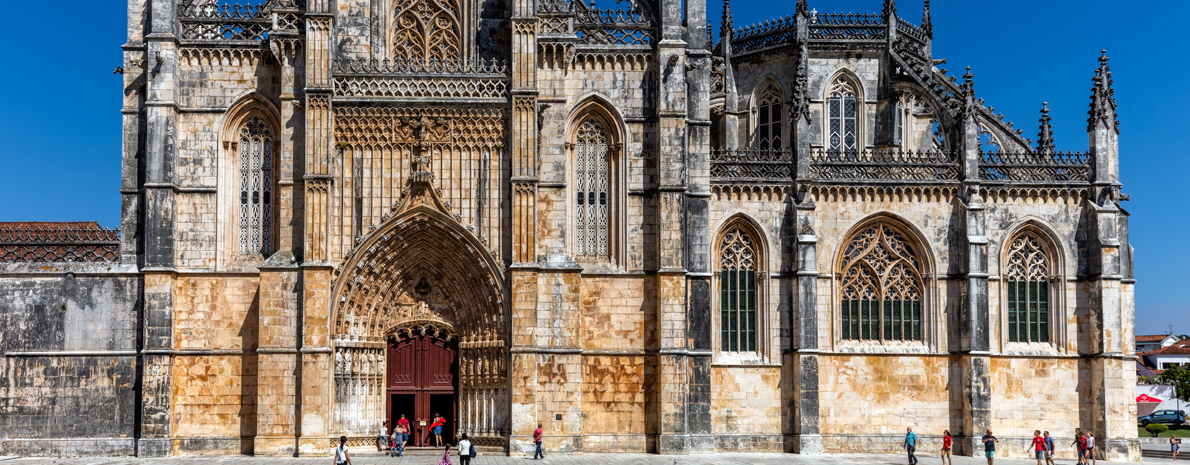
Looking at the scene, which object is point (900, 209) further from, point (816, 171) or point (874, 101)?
point (874, 101)

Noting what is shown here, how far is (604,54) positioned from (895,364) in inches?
500

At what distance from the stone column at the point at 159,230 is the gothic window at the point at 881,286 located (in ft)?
63.9

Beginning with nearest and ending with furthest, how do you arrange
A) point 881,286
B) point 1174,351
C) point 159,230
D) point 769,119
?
1. point 159,230
2. point 881,286
3. point 769,119
4. point 1174,351

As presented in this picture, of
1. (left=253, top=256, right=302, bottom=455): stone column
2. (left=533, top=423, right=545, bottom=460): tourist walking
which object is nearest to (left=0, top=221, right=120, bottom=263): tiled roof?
(left=253, top=256, right=302, bottom=455): stone column

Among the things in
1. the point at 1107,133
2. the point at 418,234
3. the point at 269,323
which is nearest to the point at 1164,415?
the point at 1107,133

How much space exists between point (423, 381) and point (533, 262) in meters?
4.99

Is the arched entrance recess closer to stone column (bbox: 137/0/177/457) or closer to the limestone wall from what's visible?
stone column (bbox: 137/0/177/457)

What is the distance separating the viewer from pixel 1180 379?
57.1 meters

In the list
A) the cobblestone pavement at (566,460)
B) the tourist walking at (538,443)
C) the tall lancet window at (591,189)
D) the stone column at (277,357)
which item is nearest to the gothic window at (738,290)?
the cobblestone pavement at (566,460)

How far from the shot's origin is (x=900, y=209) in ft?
98.7

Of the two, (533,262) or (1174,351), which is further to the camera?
(1174,351)

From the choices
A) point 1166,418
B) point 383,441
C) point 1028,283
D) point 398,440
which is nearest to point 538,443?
point 398,440

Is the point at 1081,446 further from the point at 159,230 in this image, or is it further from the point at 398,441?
the point at 159,230

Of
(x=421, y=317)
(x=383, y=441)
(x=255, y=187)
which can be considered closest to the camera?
(x=383, y=441)
